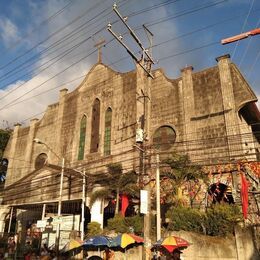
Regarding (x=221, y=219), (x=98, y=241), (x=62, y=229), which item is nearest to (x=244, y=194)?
(x=221, y=219)

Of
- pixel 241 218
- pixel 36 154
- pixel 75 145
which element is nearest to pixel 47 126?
pixel 36 154

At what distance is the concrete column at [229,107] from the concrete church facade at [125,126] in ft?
0.22

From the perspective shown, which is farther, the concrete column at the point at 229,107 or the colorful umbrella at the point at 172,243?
the concrete column at the point at 229,107

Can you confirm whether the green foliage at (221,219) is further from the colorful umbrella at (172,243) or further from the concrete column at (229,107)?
the concrete column at (229,107)

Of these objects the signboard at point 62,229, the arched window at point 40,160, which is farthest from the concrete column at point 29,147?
the signboard at point 62,229

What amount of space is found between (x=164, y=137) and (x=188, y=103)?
3343 mm

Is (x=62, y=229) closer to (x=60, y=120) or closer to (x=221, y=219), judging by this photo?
(x=60, y=120)

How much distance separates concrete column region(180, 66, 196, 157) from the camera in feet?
79.6

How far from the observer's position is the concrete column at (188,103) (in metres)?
24.2

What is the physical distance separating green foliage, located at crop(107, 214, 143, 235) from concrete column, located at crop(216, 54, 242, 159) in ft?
24.9

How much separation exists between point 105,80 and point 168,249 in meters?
20.4

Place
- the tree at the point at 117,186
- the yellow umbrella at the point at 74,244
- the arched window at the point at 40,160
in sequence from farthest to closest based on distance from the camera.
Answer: the arched window at the point at 40,160 < the tree at the point at 117,186 < the yellow umbrella at the point at 74,244

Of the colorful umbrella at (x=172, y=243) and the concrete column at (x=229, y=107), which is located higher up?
the concrete column at (x=229, y=107)

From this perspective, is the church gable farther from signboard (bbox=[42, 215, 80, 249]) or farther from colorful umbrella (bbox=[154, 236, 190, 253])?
signboard (bbox=[42, 215, 80, 249])
